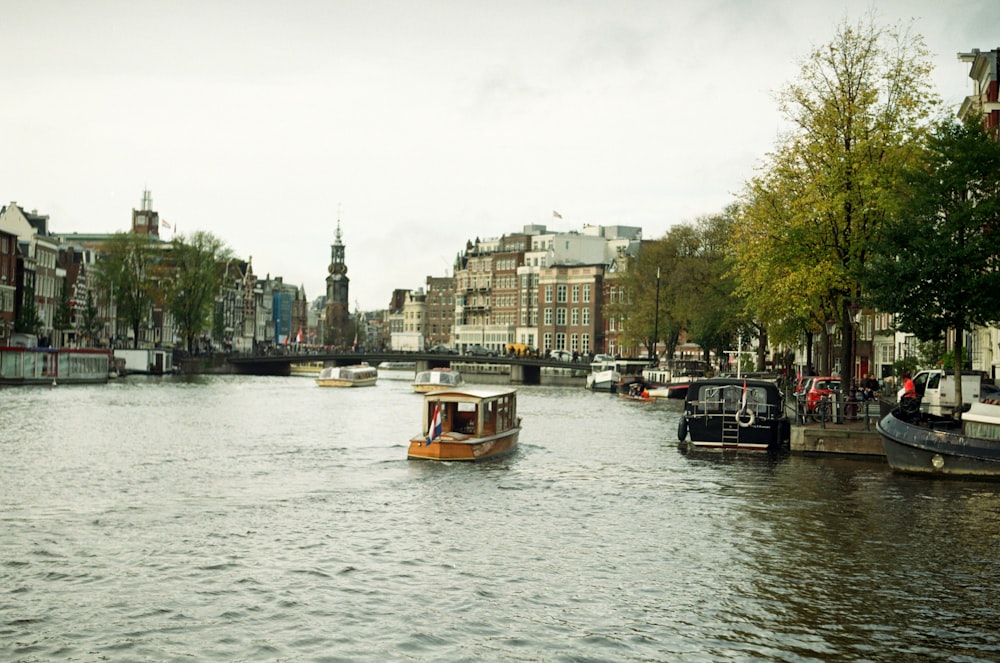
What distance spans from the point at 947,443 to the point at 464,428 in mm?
18351

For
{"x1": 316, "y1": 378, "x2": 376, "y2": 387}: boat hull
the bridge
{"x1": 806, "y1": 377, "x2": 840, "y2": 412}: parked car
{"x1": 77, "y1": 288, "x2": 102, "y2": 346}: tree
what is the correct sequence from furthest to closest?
{"x1": 77, "y1": 288, "x2": 102, "y2": 346}: tree, the bridge, {"x1": 316, "y1": 378, "x2": 376, "y2": 387}: boat hull, {"x1": 806, "y1": 377, "x2": 840, "y2": 412}: parked car

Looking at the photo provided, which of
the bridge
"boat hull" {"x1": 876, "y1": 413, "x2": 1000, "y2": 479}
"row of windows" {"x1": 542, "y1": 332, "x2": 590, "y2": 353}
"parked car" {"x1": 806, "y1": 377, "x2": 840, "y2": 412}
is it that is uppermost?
"row of windows" {"x1": 542, "y1": 332, "x2": 590, "y2": 353}

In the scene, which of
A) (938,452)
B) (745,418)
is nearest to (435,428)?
(745,418)

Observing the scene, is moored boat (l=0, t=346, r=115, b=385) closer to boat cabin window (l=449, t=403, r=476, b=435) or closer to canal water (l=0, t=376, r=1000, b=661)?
canal water (l=0, t=376, r=1000, b=661)

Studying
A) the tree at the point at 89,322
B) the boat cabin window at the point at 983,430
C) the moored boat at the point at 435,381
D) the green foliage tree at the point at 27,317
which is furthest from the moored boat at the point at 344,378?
the boat cabin window at the point at 983,430

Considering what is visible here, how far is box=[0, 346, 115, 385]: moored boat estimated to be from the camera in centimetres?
10188

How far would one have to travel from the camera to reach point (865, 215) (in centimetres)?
5038

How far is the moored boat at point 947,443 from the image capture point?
116 feet

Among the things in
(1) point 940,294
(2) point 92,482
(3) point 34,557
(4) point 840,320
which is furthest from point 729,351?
(3) point 34,557

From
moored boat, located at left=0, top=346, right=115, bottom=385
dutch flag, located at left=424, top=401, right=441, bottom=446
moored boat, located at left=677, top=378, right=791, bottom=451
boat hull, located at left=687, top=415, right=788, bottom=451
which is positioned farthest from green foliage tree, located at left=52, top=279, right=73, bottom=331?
boat hull, located at left=687, top=415, right=788, bottom=451

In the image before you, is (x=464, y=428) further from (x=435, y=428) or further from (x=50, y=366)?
(x=50, y=366)

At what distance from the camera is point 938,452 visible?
36469 mm

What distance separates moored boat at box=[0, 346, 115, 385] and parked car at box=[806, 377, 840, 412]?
6882 cm

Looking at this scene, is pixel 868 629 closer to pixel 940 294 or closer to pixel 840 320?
pixel 940 294
